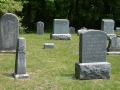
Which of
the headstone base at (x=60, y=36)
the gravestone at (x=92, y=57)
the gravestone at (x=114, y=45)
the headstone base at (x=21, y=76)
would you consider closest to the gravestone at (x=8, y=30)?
the gravestone at (x=114, y=45)

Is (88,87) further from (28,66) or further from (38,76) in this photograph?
(28,66)

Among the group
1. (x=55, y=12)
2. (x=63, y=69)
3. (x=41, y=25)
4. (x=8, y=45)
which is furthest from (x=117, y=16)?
(x=63, y=69)

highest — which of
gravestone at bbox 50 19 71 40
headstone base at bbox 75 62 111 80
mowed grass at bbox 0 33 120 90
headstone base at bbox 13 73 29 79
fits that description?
gravestone at bbox 50 19 71 40

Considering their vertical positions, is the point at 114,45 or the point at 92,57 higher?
the point at 92,57

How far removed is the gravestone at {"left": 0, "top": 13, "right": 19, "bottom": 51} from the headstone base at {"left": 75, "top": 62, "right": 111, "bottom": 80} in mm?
5464

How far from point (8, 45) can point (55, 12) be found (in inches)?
780

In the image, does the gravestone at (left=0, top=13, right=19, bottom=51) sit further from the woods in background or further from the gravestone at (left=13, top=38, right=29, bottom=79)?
the woods in background

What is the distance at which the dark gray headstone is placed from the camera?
882 centimetres

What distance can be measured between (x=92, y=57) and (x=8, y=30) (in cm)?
580

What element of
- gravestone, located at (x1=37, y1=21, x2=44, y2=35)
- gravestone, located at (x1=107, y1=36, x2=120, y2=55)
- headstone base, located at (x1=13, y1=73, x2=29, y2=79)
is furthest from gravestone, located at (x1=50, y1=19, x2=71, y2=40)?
headstone base, located at (x1=13, y1=73, x2=29, y2=79)

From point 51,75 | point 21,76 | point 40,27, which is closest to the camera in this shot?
point 21,76

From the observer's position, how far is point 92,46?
29.5 ft

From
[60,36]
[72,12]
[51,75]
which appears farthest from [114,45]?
[72,12]

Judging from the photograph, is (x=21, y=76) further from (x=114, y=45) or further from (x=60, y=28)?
(x=60, y=28)
